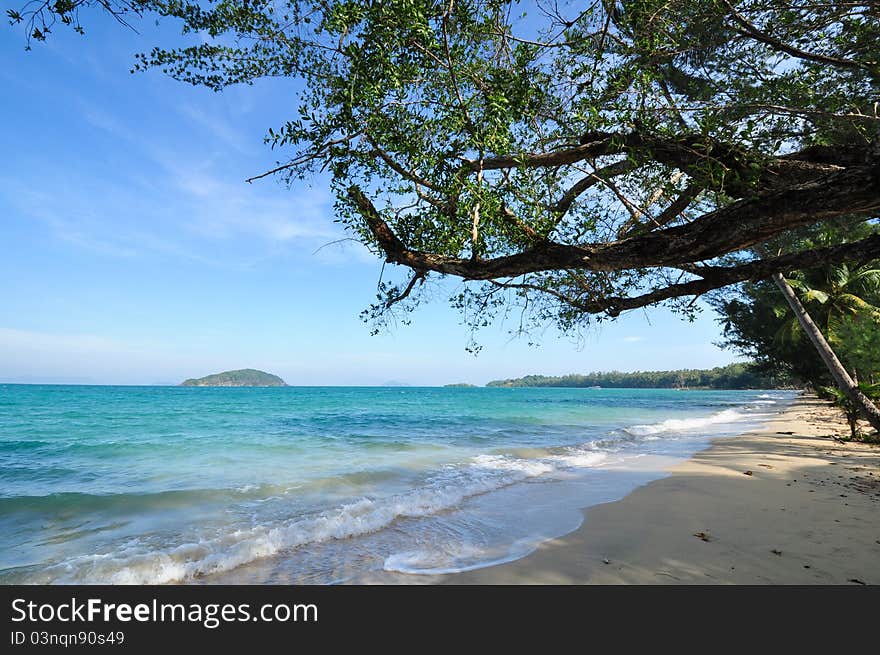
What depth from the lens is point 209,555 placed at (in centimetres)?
462

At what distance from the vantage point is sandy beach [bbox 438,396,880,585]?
3.64 metres

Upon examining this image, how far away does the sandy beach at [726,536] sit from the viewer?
12.0 feet

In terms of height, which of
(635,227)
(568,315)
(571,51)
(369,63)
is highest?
(571,51)

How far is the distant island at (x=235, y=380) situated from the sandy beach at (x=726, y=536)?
128 meters

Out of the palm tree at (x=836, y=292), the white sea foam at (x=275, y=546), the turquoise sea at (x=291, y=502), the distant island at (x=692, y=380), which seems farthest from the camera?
the distant island at (x=692, y=380)

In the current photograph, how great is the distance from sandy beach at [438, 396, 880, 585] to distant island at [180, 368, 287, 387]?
420 ft

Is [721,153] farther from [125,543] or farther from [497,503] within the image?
[125,543]

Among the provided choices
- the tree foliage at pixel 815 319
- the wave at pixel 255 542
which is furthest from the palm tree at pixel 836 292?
the wave at pixel 255 542

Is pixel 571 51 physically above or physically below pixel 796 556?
above

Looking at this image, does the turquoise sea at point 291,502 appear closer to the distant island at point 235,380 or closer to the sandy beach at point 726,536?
the sandy beach at point 726,536

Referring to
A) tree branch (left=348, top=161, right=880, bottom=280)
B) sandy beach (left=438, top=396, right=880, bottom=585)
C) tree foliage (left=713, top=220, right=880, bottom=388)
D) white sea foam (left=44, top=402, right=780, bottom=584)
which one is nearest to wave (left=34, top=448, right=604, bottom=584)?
white sea foam (left=44, top=402, right=780, bottom=584)

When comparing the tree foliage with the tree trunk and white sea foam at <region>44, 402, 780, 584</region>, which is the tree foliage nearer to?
the tree trunk
